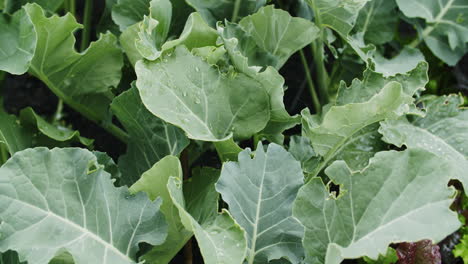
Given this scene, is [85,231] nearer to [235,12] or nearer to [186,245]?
[186,245]

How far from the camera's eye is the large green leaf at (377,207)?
2.44 feet

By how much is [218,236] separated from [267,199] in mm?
97

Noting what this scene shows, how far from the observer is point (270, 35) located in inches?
42.3

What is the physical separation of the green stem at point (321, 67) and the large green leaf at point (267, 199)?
40 centimetres

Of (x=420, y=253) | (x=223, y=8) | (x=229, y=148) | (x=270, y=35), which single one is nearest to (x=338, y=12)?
(x=270, y=35)

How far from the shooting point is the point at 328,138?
3.04 feet

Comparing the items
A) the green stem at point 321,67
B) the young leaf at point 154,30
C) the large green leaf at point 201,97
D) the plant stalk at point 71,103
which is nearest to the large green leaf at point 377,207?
the large green leaf at point 201,97

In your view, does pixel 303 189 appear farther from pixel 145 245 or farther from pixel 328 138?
pixel 145 245

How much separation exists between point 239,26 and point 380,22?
42cm

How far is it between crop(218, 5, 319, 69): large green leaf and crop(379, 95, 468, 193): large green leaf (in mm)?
222

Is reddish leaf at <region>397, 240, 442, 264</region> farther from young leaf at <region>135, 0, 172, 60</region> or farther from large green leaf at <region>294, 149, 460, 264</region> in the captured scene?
young leaf at <region>135, 0, 172, 60</region>

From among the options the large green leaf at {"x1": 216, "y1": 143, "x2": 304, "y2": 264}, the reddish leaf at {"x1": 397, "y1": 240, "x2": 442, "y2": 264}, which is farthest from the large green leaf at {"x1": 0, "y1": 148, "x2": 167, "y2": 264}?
the reddish leaf at {"x1": 397, "y1": 240, "x2": 442, "y2": 264}

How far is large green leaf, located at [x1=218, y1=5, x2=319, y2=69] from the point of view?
103cm

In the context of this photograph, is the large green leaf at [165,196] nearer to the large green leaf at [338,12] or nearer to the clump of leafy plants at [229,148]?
the clump of leafy plants at [229,148]
